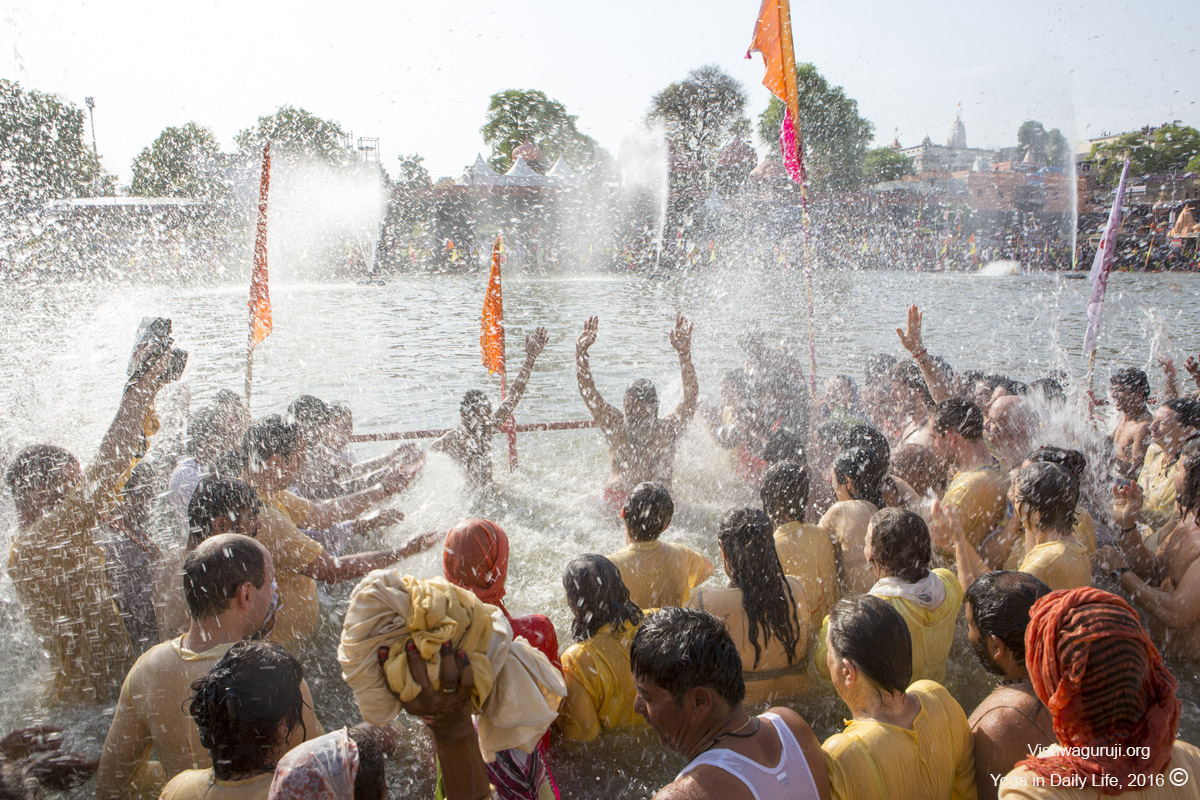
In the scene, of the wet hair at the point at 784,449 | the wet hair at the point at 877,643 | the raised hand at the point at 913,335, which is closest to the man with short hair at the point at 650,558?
the wet hair at the point at 877,643

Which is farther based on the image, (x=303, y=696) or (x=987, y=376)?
(x=987, y=376)

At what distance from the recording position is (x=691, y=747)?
7.11 ft

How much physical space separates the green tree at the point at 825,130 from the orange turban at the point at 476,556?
52.6 meters

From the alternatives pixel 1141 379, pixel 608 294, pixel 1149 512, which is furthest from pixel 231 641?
pixel 608 294

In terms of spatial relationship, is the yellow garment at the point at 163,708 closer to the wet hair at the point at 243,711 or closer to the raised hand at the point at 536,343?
the wet hair at the point at 243,711

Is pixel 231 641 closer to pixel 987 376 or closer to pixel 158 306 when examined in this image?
pixel 987 376

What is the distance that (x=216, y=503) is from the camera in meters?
3.45

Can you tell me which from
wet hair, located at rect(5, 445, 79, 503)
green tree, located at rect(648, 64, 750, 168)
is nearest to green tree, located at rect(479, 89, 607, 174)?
green tree, located at rect(648, 64, 750, 168)

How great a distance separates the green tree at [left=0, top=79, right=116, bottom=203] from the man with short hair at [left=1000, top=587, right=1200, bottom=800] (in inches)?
1012

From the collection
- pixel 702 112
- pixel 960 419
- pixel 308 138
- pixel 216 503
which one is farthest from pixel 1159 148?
pixel 216 503

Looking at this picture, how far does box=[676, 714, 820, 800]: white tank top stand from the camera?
6.48 feet

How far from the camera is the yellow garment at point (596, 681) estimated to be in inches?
132

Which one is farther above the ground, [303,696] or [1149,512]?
[303,696]

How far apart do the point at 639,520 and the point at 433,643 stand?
7.64 feet
